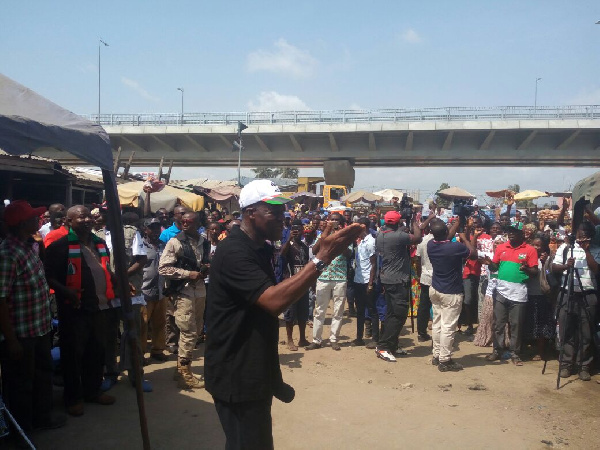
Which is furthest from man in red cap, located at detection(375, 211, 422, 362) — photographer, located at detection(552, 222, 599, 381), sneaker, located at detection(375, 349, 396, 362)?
photographer, located at detection(552, 222, 599, 381)

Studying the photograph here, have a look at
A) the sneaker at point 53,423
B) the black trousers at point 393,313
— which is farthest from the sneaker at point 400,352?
the sneaker at point 53,423

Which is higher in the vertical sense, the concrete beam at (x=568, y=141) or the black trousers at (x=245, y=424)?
the concrete beam at (x=568, y=141)

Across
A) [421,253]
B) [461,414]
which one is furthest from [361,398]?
[421,253]

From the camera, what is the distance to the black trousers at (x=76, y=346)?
187 inches

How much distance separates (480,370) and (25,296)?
5.66 meters

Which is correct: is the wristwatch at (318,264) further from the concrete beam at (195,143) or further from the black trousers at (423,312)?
the concrete beam at (195,143)

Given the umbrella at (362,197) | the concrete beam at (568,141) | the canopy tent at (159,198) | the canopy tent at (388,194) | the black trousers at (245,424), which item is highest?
the concrete beam at (568,141)

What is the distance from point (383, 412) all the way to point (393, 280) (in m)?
2.37

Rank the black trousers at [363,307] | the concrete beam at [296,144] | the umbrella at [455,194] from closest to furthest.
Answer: the black trousers at [363,307]
the umbrella at [455,194]
the concrete beam at [296,144]

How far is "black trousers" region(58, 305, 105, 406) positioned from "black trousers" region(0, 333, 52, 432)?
36cm

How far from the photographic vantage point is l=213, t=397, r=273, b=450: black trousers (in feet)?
8.04

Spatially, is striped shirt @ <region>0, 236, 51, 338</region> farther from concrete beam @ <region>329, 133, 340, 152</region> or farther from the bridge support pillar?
the bridge support pillar

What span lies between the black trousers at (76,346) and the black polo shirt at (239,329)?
280 cm

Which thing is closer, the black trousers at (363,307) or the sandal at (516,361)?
the sandal at (516,361)
